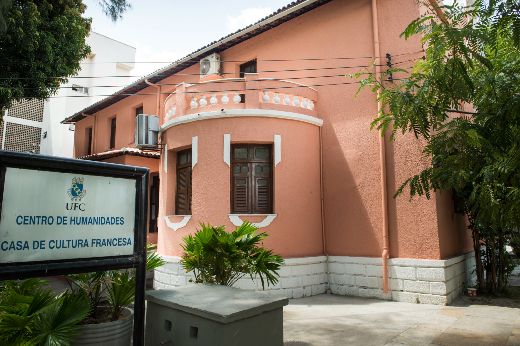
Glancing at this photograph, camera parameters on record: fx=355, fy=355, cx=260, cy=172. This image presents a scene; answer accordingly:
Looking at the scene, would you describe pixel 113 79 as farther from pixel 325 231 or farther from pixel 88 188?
pixel 88 188

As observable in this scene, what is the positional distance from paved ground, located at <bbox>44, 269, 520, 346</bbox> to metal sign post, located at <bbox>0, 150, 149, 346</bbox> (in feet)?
9.52

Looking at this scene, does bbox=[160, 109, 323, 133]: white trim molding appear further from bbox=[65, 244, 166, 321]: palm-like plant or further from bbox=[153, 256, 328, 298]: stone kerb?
bbox=[65, 244, 166, 321]: palm-like plant

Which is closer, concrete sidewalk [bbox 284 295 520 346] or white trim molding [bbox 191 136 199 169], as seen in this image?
concrete sidewalk [bbox 284 295 520 346]

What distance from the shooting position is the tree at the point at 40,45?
823 centimetres

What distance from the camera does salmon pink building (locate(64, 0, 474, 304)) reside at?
7.88 metres

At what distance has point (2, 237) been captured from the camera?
2607 mm

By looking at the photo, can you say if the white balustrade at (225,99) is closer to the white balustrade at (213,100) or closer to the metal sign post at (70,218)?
the white balustrade at (213,100)

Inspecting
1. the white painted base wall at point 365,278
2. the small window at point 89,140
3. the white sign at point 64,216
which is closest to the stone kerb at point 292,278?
the white painted base wall at point 365,278

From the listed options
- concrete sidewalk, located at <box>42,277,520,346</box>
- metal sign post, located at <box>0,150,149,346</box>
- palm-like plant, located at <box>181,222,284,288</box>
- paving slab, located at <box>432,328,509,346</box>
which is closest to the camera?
metal sign post, located at <box>0,150,149,346</box>

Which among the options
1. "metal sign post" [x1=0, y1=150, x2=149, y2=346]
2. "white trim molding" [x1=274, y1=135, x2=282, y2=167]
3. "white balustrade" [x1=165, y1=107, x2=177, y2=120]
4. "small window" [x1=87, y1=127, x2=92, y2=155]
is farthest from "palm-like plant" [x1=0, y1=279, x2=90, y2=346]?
"small window" [x1=87, y1=127, x2=92, y2=155]

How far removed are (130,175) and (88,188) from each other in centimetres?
42

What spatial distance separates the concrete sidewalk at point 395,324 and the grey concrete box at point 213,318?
5.04 feet

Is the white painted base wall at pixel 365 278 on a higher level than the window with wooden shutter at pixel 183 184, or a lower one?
lower

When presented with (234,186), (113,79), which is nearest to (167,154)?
(234,186)
